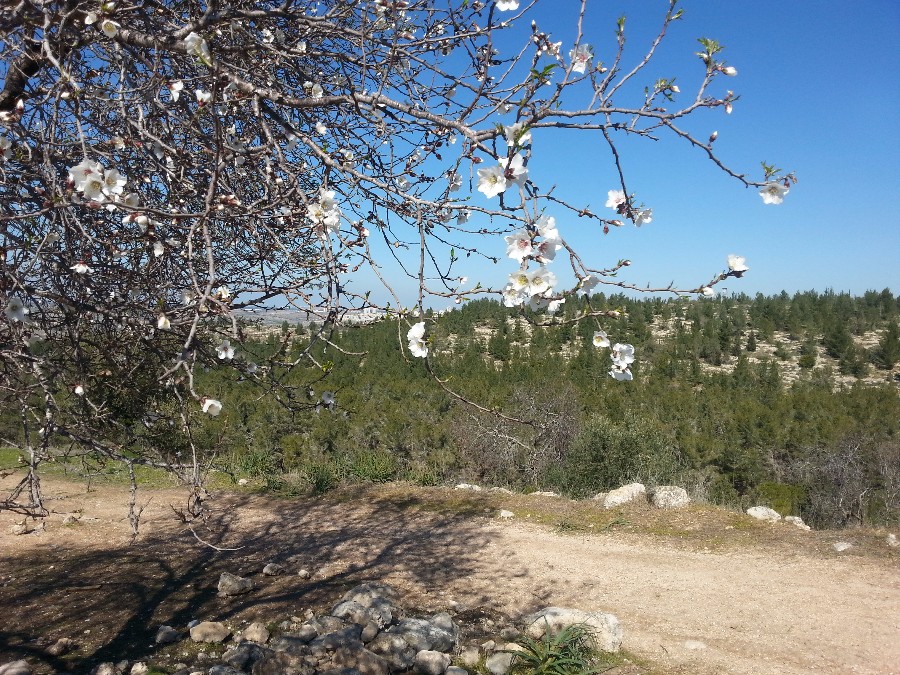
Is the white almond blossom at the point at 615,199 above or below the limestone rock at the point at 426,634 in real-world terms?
above

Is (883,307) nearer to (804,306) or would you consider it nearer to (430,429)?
(804,306)

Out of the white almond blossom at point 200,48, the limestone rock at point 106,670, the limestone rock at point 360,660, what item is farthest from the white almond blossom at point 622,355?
the limestone rock at point 106,670

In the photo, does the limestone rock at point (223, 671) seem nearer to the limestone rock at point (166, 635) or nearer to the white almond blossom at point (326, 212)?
the limestone rock at point (166, 635)

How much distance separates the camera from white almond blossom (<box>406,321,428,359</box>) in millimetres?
1538

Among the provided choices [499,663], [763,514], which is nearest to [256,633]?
[499,663]

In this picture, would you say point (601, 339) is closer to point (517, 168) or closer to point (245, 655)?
point (517, 168)

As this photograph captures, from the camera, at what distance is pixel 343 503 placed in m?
7.83

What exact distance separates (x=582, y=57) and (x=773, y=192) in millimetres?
713

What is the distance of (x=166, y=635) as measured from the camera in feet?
12.8

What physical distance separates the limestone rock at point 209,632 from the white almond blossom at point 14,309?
8.82 feet

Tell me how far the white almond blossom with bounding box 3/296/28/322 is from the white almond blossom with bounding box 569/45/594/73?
204 cm

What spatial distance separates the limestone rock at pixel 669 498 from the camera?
25.4 ft

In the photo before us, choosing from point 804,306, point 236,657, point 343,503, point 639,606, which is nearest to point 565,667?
point 639,606

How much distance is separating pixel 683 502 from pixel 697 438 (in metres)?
6.66
